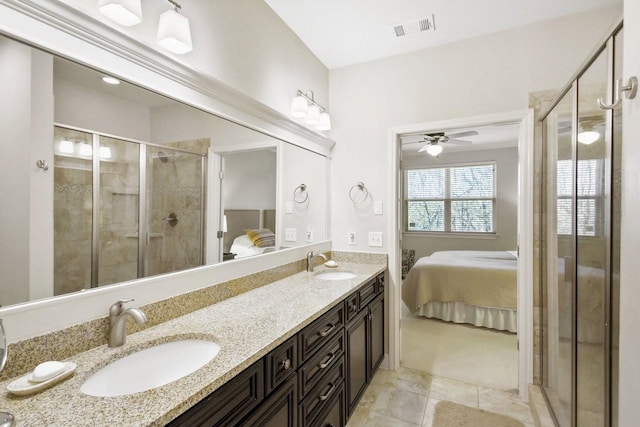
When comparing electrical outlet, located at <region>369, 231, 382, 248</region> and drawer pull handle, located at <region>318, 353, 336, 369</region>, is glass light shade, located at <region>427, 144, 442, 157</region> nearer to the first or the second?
electrical outlet, located at <region>369, 231, 382, 248</region>

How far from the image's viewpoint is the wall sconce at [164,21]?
1106 millimetres

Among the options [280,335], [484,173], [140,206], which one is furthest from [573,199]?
Answer: [484,173]

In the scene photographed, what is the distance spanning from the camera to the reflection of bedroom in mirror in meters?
2.85

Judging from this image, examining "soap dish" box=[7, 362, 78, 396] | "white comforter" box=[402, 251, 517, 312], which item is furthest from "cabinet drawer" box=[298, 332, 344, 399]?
"white comforter" box=[402, 251, 517, 312]

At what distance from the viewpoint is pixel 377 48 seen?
8.43ft

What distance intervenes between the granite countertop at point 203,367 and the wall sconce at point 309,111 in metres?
1.25

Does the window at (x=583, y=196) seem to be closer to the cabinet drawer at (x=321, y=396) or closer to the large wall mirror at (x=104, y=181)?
the cabinet drawer at (x=321, y=396)

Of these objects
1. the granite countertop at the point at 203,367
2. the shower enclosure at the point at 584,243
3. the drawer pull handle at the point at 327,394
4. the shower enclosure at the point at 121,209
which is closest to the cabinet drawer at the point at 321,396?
the drawer pull handle at the point at 327,394

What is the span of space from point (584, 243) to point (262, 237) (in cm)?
175

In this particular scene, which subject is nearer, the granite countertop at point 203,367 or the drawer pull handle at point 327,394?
the granite countertop at point 203,367

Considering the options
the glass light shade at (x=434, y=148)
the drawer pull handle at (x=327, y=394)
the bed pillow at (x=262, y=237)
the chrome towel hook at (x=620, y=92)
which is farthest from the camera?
the glass light shade at (x=434, y=148)

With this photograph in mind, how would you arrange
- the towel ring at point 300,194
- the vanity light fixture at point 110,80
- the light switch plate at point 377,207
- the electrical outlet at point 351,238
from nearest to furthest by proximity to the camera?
the vanity light fixture at point 110,80 → the towel ring at point 300,194 → the light switch plate at point 377,207 → the electrical outlet at point 351,238

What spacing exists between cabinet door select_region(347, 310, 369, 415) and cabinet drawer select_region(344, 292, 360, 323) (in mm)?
43

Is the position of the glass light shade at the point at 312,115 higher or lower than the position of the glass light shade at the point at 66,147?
higher
